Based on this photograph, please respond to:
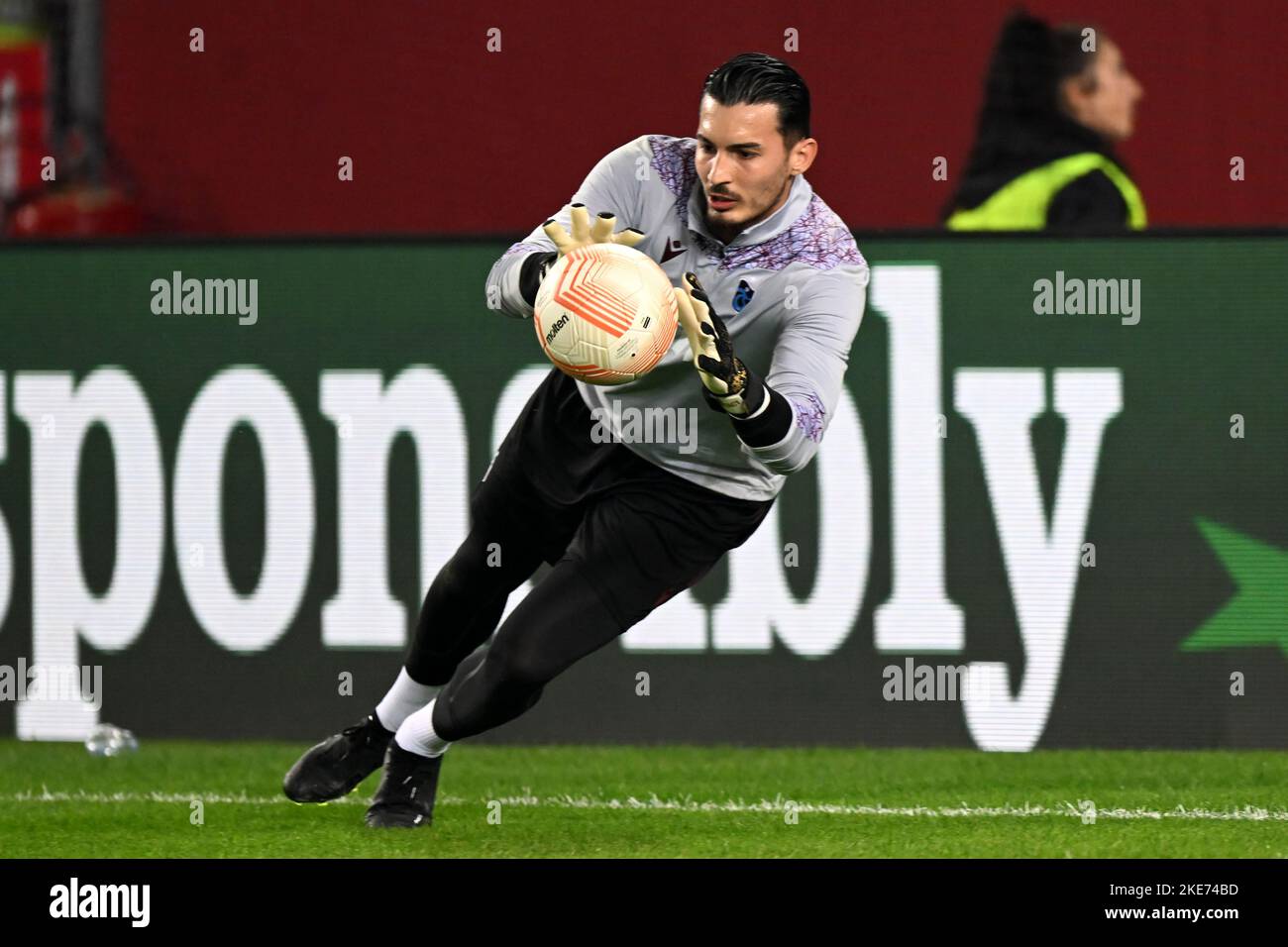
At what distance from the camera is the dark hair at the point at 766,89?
5.56 metres

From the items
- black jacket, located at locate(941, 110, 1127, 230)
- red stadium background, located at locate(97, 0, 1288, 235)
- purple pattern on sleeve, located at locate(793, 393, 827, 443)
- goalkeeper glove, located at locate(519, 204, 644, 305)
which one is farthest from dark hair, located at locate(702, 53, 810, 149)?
red stadium background, located at locate(97, 0, 1288, 235)

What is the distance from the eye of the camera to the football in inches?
204

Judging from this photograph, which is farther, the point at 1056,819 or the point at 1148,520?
the point at 1148,520

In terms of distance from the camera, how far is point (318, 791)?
6465 millimetres

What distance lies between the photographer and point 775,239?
5801 mm

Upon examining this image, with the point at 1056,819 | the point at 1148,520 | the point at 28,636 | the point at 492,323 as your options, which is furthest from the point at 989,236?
the point at 28,636

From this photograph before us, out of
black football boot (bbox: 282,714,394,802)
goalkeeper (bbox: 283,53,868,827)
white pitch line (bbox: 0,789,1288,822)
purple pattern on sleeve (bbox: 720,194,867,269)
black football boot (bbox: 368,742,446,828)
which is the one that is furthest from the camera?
white pitch line (bbox: 0,789,1288,822)

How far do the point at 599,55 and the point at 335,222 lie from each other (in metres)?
1.37

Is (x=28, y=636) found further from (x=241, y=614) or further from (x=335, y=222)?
(x=335, y=222)
